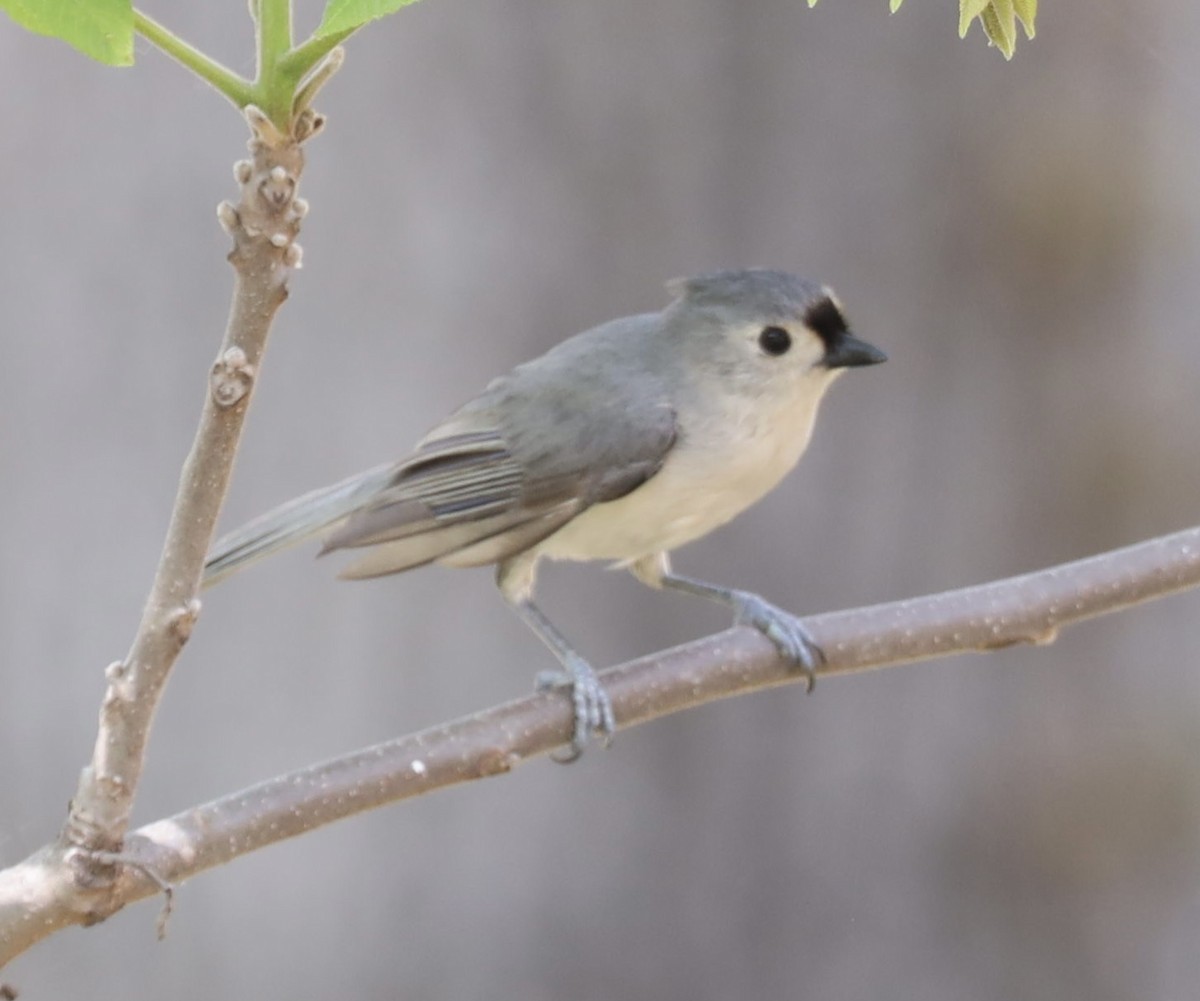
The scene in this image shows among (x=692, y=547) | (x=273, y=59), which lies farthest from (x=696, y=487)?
(x=273, y=59)

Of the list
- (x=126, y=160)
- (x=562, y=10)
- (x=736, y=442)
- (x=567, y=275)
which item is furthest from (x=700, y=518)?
(x=126, y=160)

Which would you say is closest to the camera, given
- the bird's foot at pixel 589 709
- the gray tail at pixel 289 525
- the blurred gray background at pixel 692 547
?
the bird's foot at pixel 589 709

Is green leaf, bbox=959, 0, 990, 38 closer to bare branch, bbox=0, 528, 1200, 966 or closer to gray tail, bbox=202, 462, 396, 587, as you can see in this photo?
bare branch, bbox=0, 528, 1200, 966

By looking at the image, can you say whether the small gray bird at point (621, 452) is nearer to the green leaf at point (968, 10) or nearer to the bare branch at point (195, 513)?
the bare branch at point (195, 513)

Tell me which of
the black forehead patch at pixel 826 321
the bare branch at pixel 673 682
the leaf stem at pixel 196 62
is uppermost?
the black forehead patch at pixel 826 321

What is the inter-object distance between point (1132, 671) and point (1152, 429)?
1.21ft

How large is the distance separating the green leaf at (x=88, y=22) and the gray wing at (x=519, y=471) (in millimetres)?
1028

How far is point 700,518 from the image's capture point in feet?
6.29

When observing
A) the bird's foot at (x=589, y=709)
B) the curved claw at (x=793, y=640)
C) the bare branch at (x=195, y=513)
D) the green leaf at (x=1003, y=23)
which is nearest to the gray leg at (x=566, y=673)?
the bird's foot at (x=589, y=709)

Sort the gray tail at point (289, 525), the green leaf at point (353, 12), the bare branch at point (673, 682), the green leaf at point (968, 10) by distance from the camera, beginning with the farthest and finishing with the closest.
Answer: the gray tail at point (289, 525) → the bare branch at point (673, 682) → the green leaf at point (968, 10) → the green leaf at point (353, 12)

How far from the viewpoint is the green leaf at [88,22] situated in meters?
0.73

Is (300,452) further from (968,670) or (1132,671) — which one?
(1132,671)

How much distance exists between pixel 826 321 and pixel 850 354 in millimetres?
57

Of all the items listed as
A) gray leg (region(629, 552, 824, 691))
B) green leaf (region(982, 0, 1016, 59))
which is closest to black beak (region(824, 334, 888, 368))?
gray leg (region(629, 552, 824, 691))
